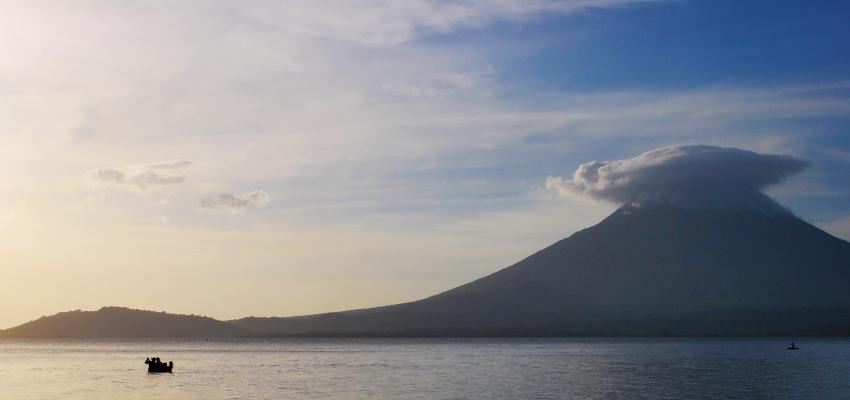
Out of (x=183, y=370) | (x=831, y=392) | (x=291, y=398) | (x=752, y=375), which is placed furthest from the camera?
(x=183, y=370)

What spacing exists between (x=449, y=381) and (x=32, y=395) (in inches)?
1290

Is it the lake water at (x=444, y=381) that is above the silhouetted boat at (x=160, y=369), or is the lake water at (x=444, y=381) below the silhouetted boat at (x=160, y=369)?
below

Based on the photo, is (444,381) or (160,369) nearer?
(444,381)

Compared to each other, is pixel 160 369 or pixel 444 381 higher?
pixel 160 369

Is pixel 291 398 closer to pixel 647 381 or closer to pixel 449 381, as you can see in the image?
pixel 449 381

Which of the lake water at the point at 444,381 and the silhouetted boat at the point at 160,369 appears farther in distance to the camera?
the silhouetted boat at the point at 160,369

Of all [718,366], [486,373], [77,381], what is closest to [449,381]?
[486,373]

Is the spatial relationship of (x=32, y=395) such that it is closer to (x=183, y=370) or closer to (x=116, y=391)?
(x=116, y=391)

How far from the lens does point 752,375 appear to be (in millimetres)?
94000

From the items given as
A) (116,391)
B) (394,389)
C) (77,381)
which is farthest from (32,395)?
(394,389)

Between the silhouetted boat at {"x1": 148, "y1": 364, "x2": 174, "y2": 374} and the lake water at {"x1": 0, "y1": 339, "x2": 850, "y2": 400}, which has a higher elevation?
the silhouetted boat at {"x1": 148, "y1": 364, "x2": 174, "y2": 374}

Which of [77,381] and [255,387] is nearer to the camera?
[255,387]

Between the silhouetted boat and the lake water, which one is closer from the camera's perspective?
the lake water

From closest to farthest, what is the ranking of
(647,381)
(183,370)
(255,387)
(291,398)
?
1. (291,398)
2. (255,387)
3. (647,381)
4. (183,370)
